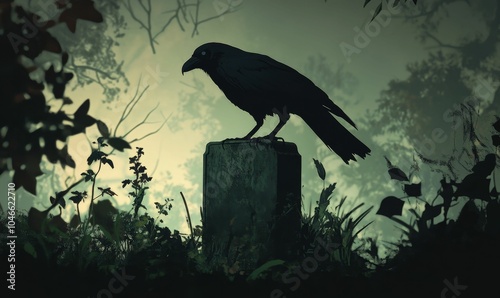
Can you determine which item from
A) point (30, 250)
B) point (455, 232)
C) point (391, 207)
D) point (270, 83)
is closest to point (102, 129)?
point (30, 250)

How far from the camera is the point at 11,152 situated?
227 cm

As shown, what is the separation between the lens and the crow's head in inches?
191

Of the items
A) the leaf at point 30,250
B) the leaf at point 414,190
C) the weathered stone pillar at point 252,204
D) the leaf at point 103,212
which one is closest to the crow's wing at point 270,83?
the weathered stone pillar at point 252,204

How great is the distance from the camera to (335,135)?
4.58 metres

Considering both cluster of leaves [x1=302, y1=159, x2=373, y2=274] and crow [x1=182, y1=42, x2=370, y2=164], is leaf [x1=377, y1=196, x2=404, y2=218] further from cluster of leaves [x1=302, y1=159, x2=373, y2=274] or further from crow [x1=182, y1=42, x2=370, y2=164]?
crow [x1=182, y1=42, x2=370, y2=164]

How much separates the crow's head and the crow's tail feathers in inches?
37.6

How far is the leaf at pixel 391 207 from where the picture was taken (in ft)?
11.2

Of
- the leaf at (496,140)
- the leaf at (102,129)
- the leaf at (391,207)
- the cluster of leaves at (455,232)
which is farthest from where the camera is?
the leaf at (496,140)

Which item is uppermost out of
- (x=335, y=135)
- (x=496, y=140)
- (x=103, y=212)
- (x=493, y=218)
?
(x=335, y=135)

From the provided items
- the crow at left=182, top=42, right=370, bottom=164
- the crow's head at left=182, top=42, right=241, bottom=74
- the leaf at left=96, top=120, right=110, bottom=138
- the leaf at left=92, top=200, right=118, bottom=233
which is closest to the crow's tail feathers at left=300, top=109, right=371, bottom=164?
the crow at left=182, top=42, right=370, bottom=164

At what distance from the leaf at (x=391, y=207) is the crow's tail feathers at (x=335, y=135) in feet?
3.51

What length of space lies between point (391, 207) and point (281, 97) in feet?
5.23

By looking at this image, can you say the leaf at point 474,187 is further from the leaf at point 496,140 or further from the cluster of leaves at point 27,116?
the cluster of leaves at point 27,116

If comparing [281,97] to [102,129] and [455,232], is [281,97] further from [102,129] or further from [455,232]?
[102,129]
